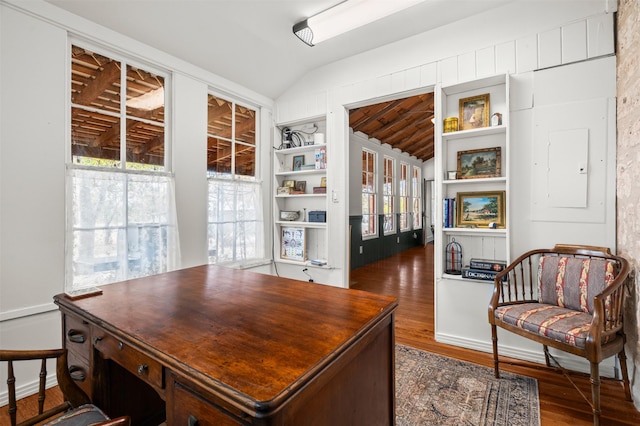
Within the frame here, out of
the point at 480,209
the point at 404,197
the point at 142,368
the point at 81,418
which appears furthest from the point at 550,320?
the point at 404,197

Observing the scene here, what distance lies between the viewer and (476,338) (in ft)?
8.68

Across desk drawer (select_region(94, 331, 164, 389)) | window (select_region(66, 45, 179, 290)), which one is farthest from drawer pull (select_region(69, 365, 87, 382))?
window (select_region(66, 45, 179, 290))

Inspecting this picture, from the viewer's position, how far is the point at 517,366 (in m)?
2.36

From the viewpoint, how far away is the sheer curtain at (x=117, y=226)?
7.70 ft

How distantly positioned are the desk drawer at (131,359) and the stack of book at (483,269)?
2.48m

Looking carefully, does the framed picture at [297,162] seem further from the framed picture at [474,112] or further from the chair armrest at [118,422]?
the chair armrest at [118,422]

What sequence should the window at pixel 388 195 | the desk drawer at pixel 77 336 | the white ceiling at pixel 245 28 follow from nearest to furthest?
1. the desk drawer at pixel 77 336
2. the white ceiling at pixel 245 28
3. the window at pixel 388 195

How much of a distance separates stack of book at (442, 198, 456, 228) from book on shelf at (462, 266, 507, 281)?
0.43 m

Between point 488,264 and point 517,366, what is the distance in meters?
0.81

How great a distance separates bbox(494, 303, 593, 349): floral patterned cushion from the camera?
1.74m

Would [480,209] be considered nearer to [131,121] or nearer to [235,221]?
[235,221]

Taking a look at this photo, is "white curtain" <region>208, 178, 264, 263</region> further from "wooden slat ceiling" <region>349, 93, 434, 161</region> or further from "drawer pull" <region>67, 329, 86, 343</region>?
"wooden slat ceiling" <region>349, 93, 434, 161</region>

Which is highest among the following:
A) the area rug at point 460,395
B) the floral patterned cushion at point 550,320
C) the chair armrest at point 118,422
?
the chair armrest at point 118,422

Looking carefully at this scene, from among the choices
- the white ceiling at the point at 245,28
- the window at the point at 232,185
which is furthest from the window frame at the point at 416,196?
the white ceiling at the point at 245,28
